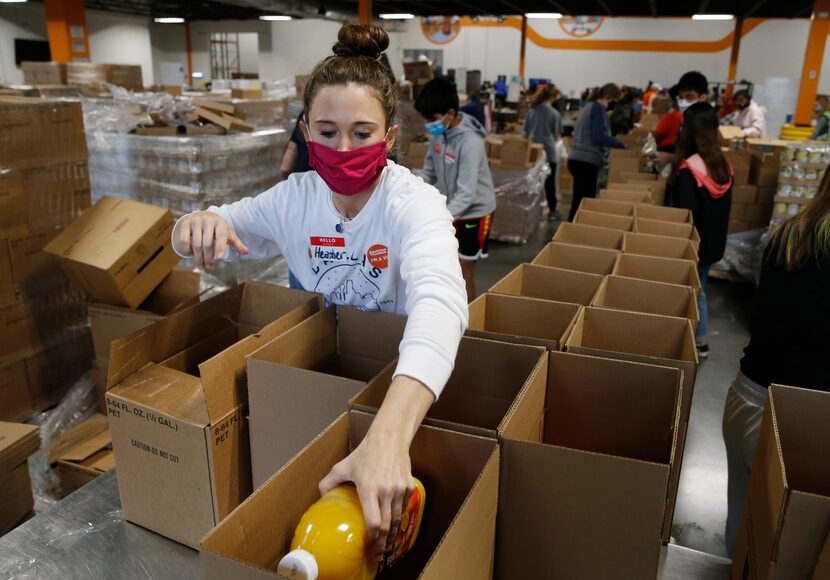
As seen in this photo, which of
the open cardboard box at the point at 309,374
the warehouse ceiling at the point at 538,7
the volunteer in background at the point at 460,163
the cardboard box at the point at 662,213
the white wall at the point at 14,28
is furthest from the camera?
the white wall at the point at 14,28

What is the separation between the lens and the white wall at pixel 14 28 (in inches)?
504

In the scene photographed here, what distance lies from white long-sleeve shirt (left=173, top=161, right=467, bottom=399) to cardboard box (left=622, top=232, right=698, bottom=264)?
1319 millimetres

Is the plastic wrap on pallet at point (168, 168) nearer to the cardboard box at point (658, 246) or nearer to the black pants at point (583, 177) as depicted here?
the cardboard box at point (658, 246)

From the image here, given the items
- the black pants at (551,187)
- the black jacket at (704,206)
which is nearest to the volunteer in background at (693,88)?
the black jacket at (704,206)

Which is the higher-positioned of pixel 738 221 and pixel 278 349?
pixel 278 349

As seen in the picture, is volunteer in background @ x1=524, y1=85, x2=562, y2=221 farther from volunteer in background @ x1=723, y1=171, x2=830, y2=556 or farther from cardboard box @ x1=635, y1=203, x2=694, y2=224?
volunteer in background @ x1=723, y1=171, x2=830, y2=556

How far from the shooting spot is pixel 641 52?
651 inches

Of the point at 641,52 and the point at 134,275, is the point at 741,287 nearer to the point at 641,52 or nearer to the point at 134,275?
the point at 134,275

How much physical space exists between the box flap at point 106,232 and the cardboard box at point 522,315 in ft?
5.36

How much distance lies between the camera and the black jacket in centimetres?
332

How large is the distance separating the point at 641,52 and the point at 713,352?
1487 centimetres

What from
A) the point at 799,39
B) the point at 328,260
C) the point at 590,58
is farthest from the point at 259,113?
the point at 799,39

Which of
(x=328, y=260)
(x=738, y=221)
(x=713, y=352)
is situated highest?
(x=328, y=260)

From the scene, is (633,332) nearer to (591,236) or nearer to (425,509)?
(425,509)
